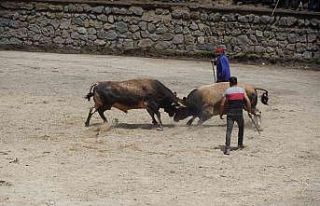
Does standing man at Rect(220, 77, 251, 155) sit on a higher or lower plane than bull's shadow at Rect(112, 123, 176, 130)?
higher

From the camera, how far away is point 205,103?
45.3ft

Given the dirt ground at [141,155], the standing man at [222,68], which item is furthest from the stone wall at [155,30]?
the standing man at [222,68]

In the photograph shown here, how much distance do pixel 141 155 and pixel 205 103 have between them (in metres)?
2.83

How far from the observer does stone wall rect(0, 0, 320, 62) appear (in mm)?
25625

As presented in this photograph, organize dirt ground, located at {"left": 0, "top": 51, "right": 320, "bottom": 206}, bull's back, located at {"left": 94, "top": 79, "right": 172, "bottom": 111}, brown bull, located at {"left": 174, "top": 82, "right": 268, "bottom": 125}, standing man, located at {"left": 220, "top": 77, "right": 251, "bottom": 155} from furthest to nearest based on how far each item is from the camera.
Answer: brown bull, located at {"left": 174, "top": 82, "right": 268, "bottom": 125} → bull's back, located at {"left": 94, "top": 79, "right": 172, "bottom": 111} → standing man, located at {"left": 220, "top": 77, "right": 251, "bottom": 155} → dirt ground, located at {"left": 0, "top": 51, "right": 320, "bottom": 206}

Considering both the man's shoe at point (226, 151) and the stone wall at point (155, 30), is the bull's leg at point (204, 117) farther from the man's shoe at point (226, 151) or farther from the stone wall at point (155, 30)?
the stone wall at point (155, 30)

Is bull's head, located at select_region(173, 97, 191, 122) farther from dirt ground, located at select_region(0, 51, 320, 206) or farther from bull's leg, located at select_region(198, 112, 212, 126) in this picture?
bull's leg, located at select_region(198, 112, 212, 126)

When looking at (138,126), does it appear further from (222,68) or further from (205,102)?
(222,68)

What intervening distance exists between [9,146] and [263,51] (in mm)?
15622

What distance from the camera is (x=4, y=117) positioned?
46.8 ft

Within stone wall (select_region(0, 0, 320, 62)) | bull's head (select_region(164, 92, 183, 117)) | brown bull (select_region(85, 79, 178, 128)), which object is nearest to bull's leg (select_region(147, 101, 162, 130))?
brown bull (select_region(85, 79, 178, 128))

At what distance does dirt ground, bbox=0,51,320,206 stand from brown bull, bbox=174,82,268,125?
305 millimetres

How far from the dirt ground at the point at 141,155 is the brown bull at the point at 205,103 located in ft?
1.00

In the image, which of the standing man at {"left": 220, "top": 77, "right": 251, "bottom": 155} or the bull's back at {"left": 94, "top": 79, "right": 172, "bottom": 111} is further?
the bull's back at {"left": 94, "top": 79, "right": 172, "bottom": 111}
